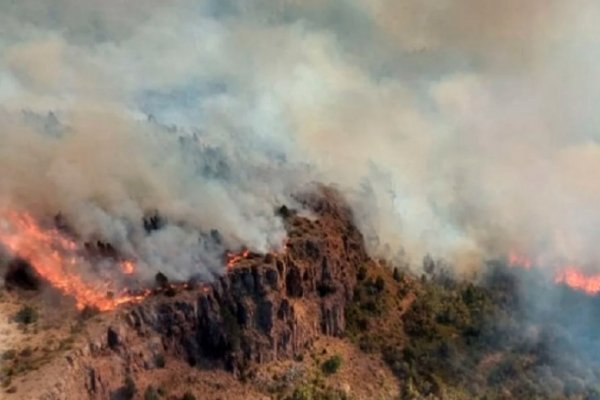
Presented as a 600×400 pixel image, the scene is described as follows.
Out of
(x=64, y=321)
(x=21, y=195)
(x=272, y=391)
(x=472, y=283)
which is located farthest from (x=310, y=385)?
(x=472, y=283)

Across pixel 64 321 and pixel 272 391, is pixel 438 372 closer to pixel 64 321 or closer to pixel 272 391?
pixel 272 391

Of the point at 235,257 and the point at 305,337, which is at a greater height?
the point at 235,257

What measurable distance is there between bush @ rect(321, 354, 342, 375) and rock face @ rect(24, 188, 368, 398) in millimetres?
4027

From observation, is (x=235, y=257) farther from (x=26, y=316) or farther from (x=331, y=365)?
(x=26, y=316)

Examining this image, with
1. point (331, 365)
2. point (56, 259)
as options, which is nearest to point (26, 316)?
point (56, 259)

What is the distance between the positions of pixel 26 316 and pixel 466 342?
258 ft

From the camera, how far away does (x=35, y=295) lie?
130 m

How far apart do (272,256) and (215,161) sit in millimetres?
34689

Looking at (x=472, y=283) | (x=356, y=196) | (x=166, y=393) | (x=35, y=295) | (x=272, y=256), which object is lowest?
(x=166, y=393)

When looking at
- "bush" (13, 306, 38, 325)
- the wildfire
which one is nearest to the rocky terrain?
the wildfire

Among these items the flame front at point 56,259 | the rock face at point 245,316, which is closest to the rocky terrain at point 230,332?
the rock face at point 245,316

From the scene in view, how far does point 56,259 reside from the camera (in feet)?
456

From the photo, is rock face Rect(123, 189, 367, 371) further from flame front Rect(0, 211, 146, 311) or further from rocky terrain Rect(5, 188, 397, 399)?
flame front Rect(0, 211, 146, 311)

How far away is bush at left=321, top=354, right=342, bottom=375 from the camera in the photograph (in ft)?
487
